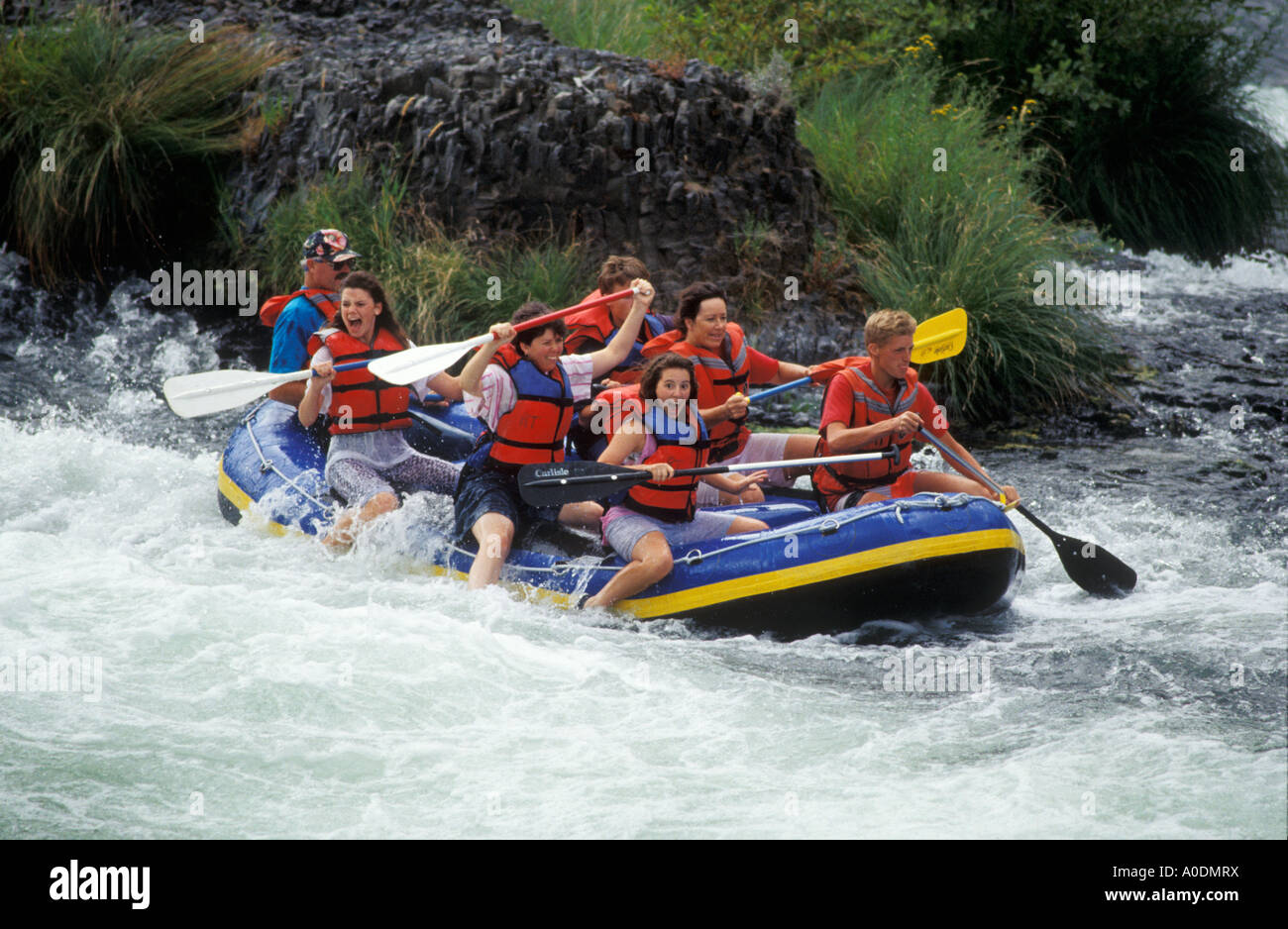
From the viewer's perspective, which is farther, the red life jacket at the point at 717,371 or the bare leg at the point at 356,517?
the red life jacket at the point at 717,371

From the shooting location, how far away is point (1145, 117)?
36.5ft

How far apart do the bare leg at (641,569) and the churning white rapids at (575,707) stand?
12cm

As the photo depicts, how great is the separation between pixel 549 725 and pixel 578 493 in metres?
0.99

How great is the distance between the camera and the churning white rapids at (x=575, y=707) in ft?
11.9

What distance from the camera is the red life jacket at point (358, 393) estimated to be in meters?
5.47

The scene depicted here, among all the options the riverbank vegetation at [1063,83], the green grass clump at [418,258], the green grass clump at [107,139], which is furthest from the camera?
the riverbank vegetation at [1063,83]

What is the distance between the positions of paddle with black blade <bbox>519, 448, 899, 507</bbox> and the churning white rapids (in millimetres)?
436

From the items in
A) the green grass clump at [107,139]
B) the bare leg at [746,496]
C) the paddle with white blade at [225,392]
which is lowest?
the bare leg at [746,496]

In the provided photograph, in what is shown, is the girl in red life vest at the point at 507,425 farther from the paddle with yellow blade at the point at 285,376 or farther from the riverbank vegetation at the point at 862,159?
the riverbank vegetation at the point at 862,159

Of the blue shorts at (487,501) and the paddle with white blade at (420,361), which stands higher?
the paddle with white blade at (420,361)

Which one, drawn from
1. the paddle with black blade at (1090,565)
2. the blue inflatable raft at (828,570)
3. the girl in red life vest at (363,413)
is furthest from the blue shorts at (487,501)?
the paddle with black blade at (1090,565)

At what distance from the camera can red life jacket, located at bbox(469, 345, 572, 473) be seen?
500 centimetres

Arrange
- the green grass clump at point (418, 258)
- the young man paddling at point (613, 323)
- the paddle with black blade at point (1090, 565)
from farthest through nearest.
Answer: the green grass clump at point (418, 258), the young man paddling at point (613, 323), the paddle with black blade at point (1090, 565)
